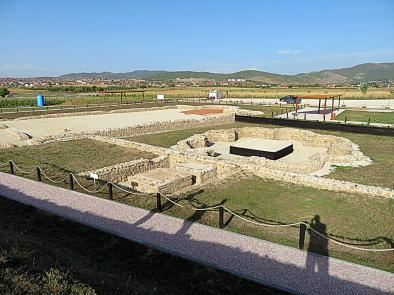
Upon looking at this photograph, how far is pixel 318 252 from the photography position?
24.1 feet

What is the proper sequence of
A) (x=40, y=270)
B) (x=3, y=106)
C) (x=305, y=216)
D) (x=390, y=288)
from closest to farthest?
1. (x=40, y=270)
2. (x=390, y=288)
3. (x=305, y=216)
4. (x=3, y=106)

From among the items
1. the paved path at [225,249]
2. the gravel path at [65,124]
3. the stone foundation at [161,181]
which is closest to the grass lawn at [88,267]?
the paved path at [225,249]

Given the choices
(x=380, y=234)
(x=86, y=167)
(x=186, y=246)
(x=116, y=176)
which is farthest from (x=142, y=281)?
(x=86, y=167)

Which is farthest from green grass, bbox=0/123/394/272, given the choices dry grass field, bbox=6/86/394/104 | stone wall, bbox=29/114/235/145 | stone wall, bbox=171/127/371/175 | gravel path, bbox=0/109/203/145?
dry grass field, bbox=6/86/394/104

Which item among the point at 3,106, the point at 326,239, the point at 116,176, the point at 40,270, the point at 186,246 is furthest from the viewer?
the point at 3,106

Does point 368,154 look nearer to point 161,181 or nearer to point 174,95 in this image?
point 161,181

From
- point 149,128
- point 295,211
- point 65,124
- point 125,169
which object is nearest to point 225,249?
point 295,211

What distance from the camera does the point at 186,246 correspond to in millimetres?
7410

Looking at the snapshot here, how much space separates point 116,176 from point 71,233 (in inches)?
234

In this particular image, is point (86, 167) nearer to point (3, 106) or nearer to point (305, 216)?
point (305, 216)

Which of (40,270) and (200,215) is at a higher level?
(40,270)

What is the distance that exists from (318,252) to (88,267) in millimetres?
4930

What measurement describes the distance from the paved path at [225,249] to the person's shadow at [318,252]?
0.06 ft

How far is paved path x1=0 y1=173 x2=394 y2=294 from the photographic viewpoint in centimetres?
603
